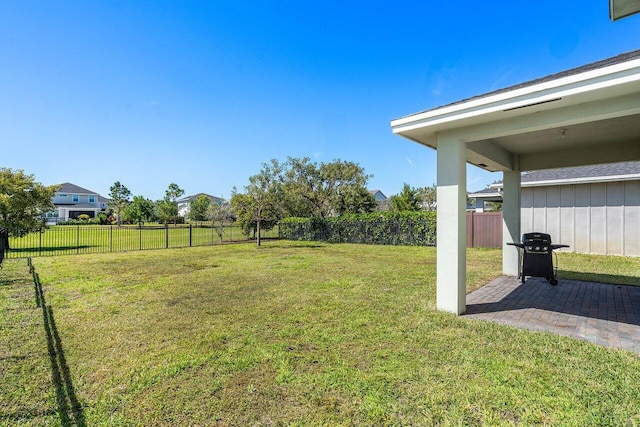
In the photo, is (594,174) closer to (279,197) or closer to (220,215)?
(279,197)

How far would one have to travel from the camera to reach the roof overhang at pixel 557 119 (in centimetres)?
300

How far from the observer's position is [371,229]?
16.3 meters

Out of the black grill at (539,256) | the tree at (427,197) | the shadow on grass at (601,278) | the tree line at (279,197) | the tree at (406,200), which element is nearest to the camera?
the black grill at (539,256)

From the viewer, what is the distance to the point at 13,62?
299 inches

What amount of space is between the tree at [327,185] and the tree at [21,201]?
566 inches

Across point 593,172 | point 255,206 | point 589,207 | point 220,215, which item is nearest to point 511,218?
point 589,207

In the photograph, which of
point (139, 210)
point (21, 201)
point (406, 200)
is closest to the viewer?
point (21, 201)

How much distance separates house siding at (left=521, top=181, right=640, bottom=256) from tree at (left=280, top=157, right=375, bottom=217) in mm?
12787

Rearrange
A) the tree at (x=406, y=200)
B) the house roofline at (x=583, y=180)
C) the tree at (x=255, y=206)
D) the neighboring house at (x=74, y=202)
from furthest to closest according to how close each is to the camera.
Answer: the neighboring house at (x=74, y=202)
the tree at (x=406, y=200)
the tree at (x=255, y=206)
the house roofline at (x=583, y=180)

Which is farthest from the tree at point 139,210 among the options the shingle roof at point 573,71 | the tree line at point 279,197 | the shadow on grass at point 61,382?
the shingle roof at point 573,71

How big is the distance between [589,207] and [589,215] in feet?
1.04

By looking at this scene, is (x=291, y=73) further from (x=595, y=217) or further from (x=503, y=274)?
(x=595, y=217)

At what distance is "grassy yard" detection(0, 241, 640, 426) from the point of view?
2.12 meters

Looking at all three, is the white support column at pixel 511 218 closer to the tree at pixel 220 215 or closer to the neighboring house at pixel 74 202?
the tree at pixel 220 215
